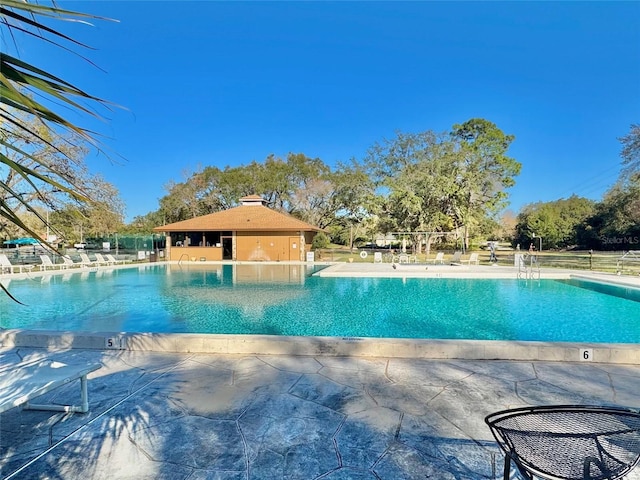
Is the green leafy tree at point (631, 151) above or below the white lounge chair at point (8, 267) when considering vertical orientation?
above

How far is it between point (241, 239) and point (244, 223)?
3.80 ft

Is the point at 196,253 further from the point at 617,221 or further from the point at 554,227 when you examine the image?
the point at 554,227

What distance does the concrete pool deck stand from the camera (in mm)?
2381

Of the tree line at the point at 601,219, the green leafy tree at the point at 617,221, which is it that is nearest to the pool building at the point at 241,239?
the tree line at the point at 601,219

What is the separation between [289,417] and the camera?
9.78ft

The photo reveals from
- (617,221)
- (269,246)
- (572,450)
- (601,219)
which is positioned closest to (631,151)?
(617,221)

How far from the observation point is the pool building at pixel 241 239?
83.7ft

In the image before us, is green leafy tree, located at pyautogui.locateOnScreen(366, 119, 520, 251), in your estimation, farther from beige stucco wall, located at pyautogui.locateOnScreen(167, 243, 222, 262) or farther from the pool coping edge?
the pool coping edge

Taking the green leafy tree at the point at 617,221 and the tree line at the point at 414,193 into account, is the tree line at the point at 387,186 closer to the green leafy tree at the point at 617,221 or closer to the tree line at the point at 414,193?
the tree line at the point at 414,193

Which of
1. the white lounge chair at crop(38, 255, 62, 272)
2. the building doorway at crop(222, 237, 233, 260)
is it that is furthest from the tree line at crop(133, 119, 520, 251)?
the white lounge chair at crop(38, 255, 62, 272)

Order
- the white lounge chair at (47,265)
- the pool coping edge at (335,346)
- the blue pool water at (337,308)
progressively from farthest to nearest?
the white lounge chair at (47,265)
the blue pool water at (337,308)
the pool coping edge at (335,346)

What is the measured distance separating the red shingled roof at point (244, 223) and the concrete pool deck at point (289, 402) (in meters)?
20.3

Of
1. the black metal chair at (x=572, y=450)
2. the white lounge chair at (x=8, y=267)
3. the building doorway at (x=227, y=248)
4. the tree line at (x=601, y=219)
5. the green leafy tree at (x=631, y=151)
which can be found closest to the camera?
the black metal chair at (x=572, y=450)

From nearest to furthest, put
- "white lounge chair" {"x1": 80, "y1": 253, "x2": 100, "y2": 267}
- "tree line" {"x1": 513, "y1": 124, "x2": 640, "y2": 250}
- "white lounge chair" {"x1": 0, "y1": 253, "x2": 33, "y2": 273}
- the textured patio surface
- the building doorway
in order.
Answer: the textured patio surface → "white lounge chair" {"x1": 0, "y1": 253, "x2": 33, "y2": 273} → "white lounge chair" {"x1": 80, "y1": 253, "x2": 100, "y2": 267} → "tree line" {"x1": 513, "y1": 124, "x2": 640, "y2": 250} → the building doorway
